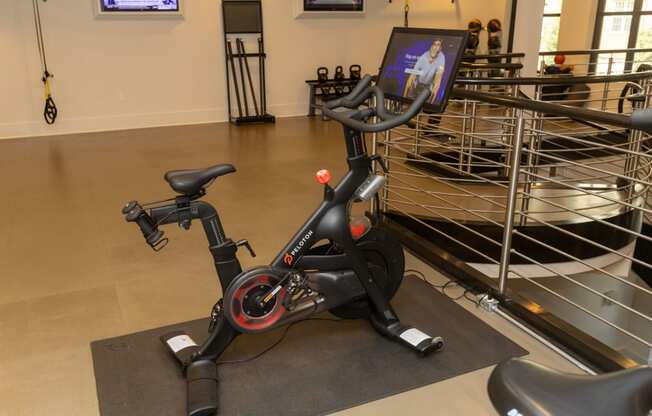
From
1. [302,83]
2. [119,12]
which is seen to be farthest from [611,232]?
[119,12]

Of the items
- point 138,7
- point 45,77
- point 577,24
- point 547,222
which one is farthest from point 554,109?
point 577,24

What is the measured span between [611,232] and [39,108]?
7.05m

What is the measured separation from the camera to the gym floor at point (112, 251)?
7.93ft

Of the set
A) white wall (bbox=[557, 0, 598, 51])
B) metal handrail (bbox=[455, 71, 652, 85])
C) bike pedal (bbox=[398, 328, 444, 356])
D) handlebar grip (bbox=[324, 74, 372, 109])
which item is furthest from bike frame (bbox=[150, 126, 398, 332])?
white wall (bbox=[557, 0, 598, 51])

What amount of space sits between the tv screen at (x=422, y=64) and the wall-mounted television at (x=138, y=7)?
19.4 ft

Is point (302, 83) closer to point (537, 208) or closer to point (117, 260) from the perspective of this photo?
point (537, 208)

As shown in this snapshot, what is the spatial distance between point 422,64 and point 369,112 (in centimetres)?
44

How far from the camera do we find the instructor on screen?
2.49m

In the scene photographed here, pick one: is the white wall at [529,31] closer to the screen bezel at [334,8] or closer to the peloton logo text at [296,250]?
the screen bezel at [334,8]

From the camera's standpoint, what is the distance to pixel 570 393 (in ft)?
3.59

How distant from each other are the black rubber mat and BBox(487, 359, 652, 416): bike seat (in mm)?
1239

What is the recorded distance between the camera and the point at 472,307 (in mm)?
3016

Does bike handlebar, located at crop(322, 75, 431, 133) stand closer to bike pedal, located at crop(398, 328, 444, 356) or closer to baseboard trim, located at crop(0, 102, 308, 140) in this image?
bike pedal, located at crop(398, 328, 444, 356)

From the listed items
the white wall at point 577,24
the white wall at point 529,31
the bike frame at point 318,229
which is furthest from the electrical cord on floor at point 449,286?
the white wall at point 577,24
